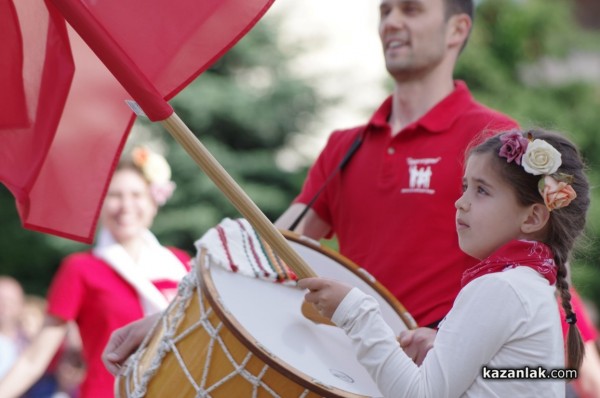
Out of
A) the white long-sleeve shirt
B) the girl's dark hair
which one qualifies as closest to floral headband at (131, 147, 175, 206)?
the girl's dark hair

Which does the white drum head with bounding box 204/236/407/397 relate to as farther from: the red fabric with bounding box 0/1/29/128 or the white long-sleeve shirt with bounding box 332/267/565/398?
the red fabric with bounding box 0/1/29/128

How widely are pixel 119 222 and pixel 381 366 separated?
2.79 metres

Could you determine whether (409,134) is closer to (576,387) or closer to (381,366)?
(381,366)

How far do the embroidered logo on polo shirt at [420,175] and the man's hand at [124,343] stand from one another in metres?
0.90

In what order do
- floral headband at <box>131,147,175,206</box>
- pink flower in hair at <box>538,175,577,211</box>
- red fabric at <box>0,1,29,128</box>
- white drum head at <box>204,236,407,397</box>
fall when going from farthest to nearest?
floral headband at <box>131,147,175,206</box>
red fabric at <box>0,1,29,128</box>
white drum head at <box>204,236,407,397</box>
pink flower in hair at <box>538,175,577,211</box>

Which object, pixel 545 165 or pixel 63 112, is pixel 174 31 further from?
pixel 545 165

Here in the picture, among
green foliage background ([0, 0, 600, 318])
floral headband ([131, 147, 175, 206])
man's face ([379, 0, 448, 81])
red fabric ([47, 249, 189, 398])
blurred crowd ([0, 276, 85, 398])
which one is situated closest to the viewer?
man's face ([379, 0, 448, 81])

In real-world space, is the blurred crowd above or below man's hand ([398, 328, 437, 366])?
below

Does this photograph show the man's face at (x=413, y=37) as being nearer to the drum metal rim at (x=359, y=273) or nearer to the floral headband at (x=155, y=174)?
the drum metal rim at (x=359, y=273)

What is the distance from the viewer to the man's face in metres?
3.72

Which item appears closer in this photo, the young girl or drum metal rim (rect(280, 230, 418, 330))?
the young girl

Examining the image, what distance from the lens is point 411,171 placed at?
3.55 m

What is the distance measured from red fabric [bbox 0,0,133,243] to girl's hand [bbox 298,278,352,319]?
0.81 meters

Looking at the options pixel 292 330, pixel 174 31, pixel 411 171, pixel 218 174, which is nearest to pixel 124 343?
pixel 292 330
